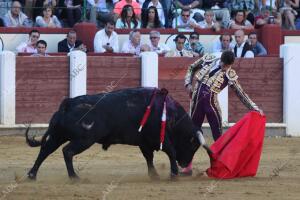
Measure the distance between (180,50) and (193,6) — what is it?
1396mm

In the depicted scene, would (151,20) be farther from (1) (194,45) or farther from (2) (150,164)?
(2) (150,164)

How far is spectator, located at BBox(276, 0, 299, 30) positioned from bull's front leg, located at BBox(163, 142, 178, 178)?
728cm

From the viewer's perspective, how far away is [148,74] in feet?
43.2

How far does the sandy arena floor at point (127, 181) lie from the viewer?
7590mm

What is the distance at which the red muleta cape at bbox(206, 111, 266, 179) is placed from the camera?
28.9 feet

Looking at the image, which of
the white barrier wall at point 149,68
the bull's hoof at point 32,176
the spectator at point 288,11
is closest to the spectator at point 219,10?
the spectator at point 288,11

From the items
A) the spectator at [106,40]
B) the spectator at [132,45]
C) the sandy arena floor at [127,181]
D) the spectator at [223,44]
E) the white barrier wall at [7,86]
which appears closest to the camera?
the sandy arena floor at [127,181]

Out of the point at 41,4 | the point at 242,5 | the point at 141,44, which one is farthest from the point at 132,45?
the point at 242,5

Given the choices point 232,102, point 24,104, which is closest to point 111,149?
point 24,104

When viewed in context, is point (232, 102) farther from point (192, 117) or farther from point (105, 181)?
point (105, 181)

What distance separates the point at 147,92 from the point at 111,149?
3.29 m

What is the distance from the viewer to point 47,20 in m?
13.6

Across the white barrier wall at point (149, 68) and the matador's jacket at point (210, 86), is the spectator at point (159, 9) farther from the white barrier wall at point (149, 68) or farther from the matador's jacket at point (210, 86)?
the matador's jacket at point (210, 86)

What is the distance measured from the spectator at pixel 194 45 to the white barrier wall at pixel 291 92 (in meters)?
1.17
